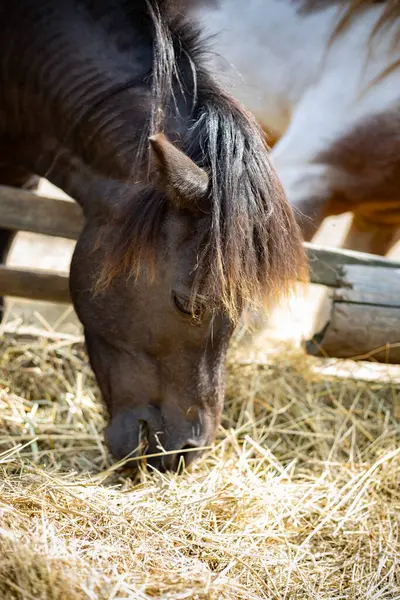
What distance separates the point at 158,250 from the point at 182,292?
0.47 ft

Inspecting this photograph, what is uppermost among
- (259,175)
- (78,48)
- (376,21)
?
(376,21)

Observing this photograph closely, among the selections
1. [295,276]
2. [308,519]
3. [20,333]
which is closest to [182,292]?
[295,276]

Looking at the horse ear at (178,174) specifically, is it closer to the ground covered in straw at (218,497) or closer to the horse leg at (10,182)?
the ground covered in straw at (218,497)

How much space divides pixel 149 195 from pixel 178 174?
0.23 m

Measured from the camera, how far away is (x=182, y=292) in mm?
1818

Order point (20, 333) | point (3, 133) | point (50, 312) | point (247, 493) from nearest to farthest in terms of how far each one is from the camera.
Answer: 1. point (247, 493)
2. point (3, 133)
3. point (20, 333)
4. point (50, 312)

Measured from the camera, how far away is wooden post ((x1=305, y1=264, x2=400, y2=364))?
248cm

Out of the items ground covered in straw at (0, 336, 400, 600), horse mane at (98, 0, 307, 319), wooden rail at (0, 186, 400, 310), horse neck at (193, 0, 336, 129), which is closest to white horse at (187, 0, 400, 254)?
horse neck at (193, 0, 336, 129)

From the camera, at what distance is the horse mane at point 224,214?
1.74 metres

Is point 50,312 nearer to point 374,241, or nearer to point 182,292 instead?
point 374,241

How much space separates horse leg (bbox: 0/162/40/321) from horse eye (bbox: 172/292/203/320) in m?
1.24

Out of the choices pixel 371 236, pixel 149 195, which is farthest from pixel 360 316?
pixel 371 236

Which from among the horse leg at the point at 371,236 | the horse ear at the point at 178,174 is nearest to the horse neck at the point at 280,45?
the horse leg at the point at 371,236

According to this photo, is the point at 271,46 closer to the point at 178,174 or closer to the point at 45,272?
the point at 45,272
